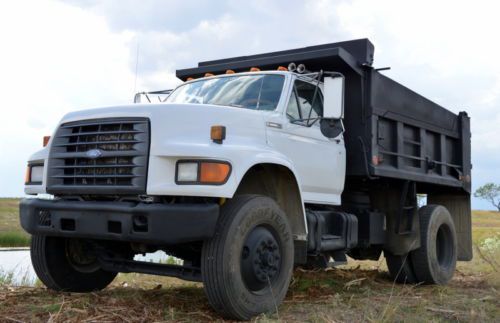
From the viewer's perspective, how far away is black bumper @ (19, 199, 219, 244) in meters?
4.39

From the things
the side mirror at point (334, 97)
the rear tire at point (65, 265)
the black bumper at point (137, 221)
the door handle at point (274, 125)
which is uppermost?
the side mirror at point (334, 97)

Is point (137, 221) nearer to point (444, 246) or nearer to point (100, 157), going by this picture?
point (100, 157)

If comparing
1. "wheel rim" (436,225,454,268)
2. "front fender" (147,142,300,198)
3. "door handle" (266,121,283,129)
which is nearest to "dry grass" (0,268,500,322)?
"front fender" (147,142,300,198)

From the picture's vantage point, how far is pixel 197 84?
6.73m

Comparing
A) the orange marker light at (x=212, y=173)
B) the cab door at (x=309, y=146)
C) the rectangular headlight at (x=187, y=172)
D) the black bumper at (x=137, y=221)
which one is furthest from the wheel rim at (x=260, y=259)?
the cab door at (x=309, y=146)

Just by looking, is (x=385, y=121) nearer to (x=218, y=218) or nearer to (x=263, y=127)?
(x=263, y=127)

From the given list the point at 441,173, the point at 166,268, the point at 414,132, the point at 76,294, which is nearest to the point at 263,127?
the point at 166,268

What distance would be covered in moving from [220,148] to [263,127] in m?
0.87

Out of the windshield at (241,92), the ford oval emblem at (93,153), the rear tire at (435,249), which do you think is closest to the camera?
the ford oval emblem at (93,153)

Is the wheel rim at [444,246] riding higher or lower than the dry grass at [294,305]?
higher

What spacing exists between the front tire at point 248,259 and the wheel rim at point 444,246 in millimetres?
4377

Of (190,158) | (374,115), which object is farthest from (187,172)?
(374,115)

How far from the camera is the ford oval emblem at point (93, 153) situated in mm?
4840

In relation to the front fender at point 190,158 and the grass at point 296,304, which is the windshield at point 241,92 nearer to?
the front fender at point 190,158
